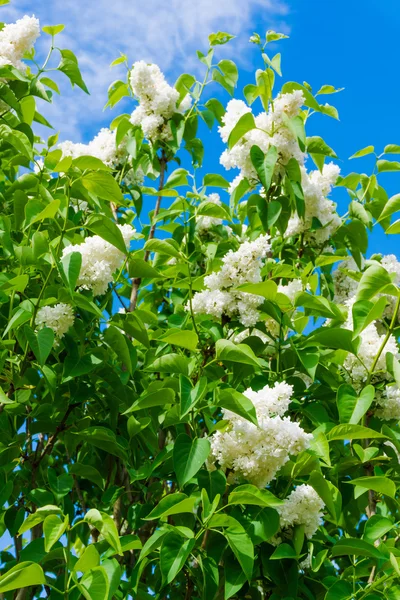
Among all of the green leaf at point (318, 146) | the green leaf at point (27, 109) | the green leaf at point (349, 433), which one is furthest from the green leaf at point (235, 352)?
the green leaf at point (27, 109)

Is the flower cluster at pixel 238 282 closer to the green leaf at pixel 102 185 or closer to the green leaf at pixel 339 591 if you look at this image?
the green leaf at pixel 102 185

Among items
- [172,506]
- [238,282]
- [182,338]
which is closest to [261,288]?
[238,282]

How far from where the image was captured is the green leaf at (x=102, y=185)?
2.32m

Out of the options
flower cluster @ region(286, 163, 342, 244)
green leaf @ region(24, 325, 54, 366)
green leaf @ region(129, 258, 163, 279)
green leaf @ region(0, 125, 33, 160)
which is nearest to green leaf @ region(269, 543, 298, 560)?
green leaf @ region(24, 325, 54, 366)

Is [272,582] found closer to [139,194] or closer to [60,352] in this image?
[60,352]

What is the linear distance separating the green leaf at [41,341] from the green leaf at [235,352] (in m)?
0.49

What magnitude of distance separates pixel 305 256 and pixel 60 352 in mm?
1269

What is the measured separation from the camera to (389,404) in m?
2.67

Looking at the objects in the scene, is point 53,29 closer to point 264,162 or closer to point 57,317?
point 264,162

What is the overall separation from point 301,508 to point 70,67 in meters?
2.32

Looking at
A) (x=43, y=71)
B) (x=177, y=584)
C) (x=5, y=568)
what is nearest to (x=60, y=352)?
(x=5, y=568)

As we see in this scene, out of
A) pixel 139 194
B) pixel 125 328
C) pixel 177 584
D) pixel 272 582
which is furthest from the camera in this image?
pixel 139 194

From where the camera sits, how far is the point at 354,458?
2.48 meters

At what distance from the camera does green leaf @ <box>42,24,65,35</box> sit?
11.2ft
